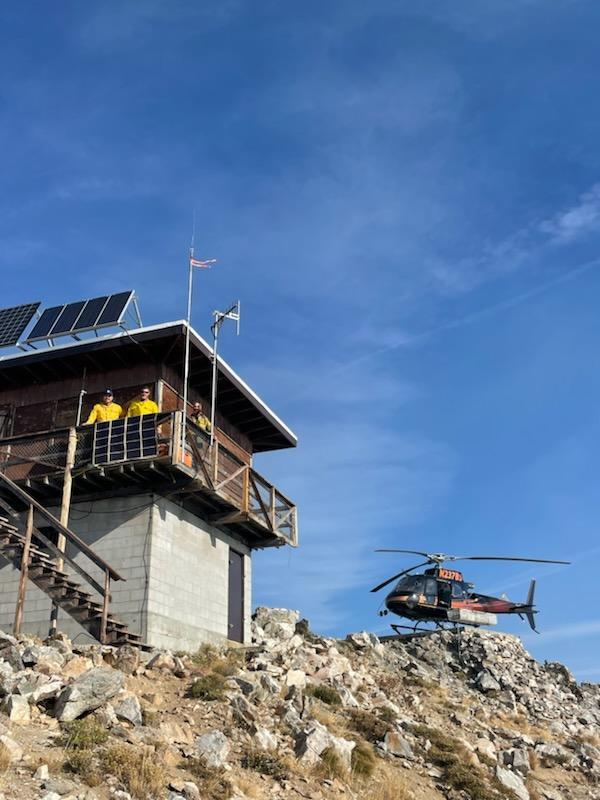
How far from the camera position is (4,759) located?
10.7m

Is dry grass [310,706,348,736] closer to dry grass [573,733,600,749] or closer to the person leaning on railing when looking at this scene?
the person leaning on railing

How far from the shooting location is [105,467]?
68.6 ft

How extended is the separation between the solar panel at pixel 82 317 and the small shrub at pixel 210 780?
541 inches

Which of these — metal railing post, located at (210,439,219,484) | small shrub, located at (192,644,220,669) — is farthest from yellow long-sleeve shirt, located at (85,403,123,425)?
small shrub, located at (192,644,220,669)

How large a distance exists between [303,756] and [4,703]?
17.8 ft

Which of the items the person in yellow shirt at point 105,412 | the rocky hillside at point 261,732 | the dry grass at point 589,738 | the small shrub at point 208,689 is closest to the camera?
the rocky hillside at point 261,732

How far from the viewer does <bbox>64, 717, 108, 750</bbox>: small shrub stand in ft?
38.8

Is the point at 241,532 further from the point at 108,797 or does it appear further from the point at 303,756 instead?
the point at 108,797

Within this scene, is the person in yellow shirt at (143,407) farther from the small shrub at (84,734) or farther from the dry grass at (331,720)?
the small shrub at (84,734)

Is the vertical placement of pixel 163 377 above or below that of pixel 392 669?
above

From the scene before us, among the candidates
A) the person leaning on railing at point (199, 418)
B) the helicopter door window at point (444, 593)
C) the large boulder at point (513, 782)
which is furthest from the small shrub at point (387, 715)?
the helicopter door window at point (444, 593)

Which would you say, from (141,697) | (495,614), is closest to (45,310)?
(141,697)

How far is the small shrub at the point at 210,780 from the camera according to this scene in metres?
11.9

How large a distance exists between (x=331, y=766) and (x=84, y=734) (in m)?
4.85
